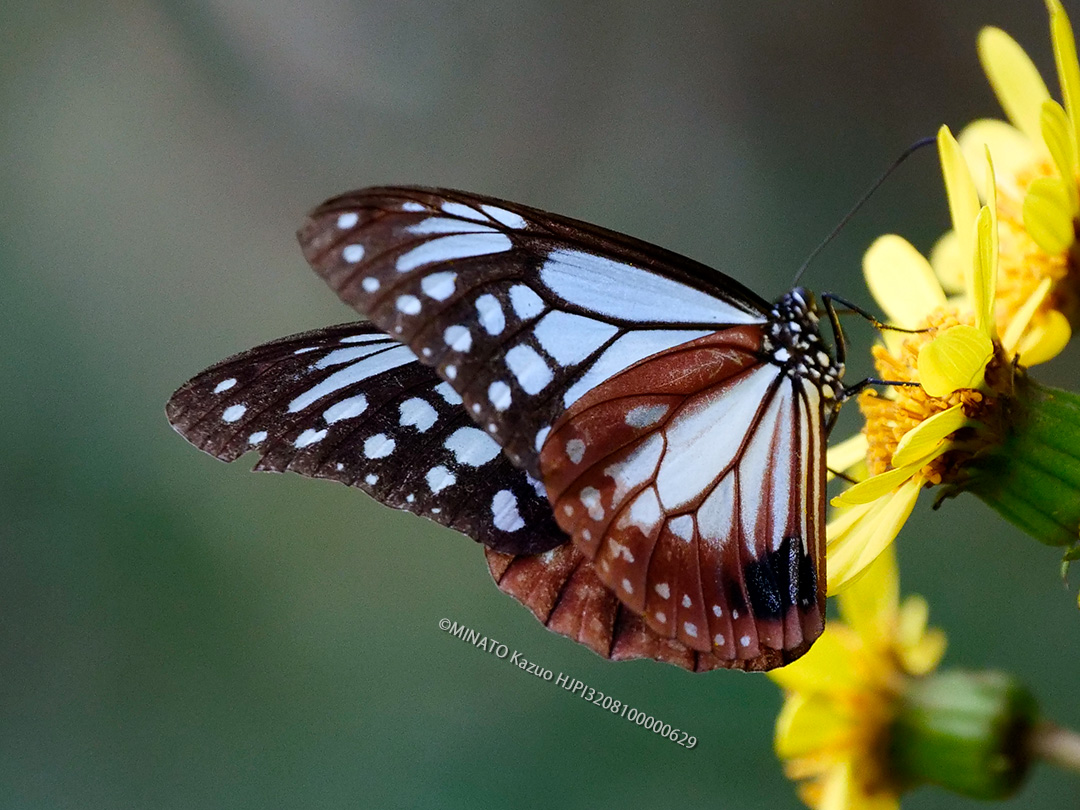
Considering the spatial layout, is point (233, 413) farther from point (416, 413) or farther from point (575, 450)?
point (575, 450)

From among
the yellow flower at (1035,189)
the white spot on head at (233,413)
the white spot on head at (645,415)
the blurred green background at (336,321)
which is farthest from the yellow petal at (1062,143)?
the blurred green background at (336,321)

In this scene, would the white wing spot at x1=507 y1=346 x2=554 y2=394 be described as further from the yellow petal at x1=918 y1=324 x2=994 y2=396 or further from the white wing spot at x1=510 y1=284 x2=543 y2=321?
the yellow petal at x1=918 y1=324 x2=994 y2=396

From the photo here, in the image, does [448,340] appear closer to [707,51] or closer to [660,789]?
[660,789]

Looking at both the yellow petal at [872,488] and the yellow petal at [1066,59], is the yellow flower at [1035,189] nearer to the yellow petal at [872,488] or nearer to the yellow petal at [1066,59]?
the yellow petal at [1066,59]

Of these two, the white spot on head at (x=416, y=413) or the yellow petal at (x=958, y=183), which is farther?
the white spot on head at (x=416, y=413)

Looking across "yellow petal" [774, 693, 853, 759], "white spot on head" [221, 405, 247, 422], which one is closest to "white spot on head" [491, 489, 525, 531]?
"white spot on head" [221, 405, 247, 422]

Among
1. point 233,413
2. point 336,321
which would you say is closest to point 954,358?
point 233,413

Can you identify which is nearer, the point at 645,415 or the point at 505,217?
the point at 505,217
